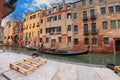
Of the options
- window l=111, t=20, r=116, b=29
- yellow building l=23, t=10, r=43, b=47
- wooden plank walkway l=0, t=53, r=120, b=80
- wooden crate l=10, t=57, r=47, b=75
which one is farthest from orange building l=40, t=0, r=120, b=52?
wooden crate l=10, t=57, r=47, b=75

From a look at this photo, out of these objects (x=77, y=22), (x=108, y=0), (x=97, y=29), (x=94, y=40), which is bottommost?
(x=94, y=40)

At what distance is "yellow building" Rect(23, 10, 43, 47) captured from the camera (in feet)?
120

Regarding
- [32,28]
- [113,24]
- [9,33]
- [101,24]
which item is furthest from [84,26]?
[9,33]

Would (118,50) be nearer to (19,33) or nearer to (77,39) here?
(77,39)

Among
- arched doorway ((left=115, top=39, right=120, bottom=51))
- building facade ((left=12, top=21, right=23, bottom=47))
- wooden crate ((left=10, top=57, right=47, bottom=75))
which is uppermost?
building facade ((left=12, top=21, right=23, bottom=47))

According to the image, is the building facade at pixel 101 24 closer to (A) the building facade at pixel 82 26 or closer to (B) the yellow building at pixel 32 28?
(A) the building facade at pixel 82 26

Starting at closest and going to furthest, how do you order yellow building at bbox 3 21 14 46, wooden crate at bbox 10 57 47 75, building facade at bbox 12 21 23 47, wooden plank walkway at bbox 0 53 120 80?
wooden plank walkway at bbox 0 53 120 80 → wooden crate at bbox 10 57 47 75 → building facade at bbox 12 21 23 47 → yellow building at bbox 3 21 14 46

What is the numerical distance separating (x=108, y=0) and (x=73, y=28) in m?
9.36

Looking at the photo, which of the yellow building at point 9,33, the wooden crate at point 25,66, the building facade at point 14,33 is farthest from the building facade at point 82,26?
Answer: the yellow building at point 9,33

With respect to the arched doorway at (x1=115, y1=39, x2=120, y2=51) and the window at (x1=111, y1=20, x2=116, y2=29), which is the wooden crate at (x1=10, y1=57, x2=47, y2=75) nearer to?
the arched doorway at (x1=115, y1=39, x2=120, y2=51)

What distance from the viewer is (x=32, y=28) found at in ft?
127

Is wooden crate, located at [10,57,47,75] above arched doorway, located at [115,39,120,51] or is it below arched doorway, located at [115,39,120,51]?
below

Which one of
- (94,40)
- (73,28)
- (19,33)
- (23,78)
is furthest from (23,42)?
(23,78)

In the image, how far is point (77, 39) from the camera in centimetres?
Answer: 2727
